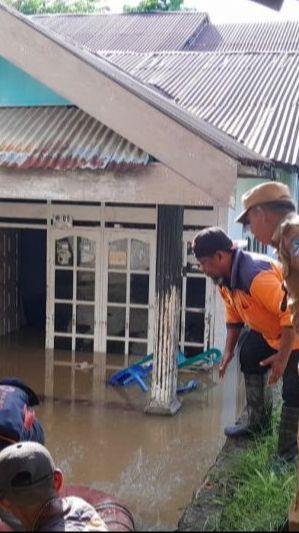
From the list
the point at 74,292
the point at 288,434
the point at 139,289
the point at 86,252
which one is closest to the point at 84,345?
the point at 74,292

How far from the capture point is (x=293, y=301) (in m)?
3.35

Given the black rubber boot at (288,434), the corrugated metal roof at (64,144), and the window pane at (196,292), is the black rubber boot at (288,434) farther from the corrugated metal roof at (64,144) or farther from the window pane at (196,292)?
the window pane at (196,292)

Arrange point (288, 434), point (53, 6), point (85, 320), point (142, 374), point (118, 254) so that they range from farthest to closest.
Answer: point (53, 6)
point (85, 320)
point (118, 254)
point (142, 374)
point (288, 434)

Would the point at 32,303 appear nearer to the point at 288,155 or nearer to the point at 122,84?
the point at 288,155

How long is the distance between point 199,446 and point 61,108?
4.06m

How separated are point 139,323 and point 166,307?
2.91m

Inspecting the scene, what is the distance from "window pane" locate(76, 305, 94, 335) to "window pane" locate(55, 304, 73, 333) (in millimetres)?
121

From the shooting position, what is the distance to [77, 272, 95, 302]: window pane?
10.3 meters

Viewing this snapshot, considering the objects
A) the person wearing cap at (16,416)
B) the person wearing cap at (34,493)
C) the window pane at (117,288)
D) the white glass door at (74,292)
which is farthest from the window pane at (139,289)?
the person wearing cap at (34,493)

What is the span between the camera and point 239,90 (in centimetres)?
1277

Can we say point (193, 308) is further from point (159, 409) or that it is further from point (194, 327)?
point (159, 409)

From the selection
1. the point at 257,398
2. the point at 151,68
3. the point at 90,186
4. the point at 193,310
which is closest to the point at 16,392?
the point at 257,398

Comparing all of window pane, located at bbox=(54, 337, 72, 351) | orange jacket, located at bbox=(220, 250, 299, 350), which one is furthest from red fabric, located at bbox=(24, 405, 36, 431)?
window pane, located at bbox=(54, 337, 72, 351)

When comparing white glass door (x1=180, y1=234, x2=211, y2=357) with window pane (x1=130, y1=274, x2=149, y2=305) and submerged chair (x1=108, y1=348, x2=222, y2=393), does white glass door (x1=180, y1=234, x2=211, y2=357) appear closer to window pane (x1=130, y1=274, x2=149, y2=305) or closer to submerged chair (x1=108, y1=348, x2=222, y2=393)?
window pane (x1=130, y1=274, x2=149, y2=305)
